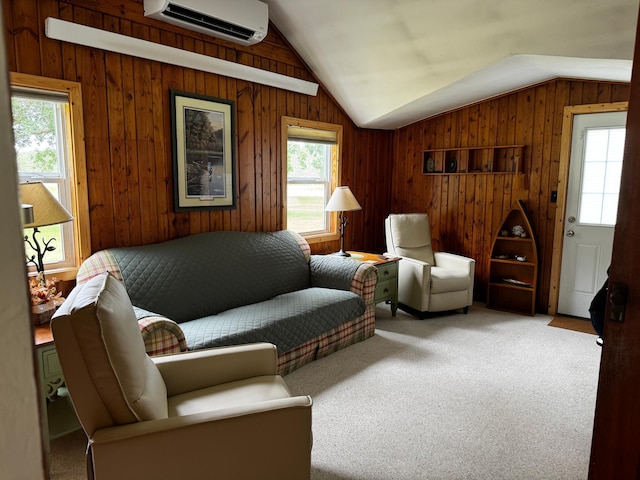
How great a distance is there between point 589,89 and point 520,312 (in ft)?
7.20

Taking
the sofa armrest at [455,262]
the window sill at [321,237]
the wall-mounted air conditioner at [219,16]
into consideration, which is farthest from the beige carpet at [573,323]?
the wall-mounted air conditioner at [219,16]

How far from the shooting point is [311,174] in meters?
4.49

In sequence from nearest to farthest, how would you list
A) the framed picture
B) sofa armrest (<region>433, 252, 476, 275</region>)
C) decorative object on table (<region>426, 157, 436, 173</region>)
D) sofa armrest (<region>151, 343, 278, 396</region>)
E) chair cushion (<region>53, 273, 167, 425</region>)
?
chair cushion (<region>53, 273, 167, 425</region>) → sofa armrest (<region>151, 343, 278, 396</region>) → the framed picture → sofa armrest (<region>433, 252, 476, 275</region>) → decorative object on table (<region>426, 157, 436, 173</region>)

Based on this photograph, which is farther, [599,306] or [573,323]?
[573,323]

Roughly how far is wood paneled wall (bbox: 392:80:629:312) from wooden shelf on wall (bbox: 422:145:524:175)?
2.6 inches

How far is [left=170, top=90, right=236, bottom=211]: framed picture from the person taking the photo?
125 inches

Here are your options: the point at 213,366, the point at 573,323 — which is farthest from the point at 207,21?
the point at 573,323

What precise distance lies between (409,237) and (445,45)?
197 cm

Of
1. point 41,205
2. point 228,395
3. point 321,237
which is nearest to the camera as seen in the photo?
point 228,395

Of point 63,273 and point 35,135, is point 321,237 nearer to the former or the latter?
point 63,273

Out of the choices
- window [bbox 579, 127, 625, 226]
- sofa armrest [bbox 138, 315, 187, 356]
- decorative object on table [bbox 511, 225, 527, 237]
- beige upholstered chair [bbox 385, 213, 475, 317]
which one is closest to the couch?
sofa armrest [bbox 138, 315, 187, 356]

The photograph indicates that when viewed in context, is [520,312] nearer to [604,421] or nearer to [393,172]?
[393,172]

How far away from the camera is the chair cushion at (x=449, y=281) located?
4.14 meters

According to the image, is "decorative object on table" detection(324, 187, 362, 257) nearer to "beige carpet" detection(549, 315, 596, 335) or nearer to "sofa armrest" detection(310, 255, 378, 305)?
"sofa armrest" detection(310, 255, 378, 305)
